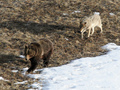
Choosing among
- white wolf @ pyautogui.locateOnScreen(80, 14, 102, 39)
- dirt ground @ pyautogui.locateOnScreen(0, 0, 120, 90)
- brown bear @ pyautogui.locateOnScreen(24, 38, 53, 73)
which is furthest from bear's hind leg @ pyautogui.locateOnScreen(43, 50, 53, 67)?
white wolf @ pyautogui.locateOnScreen(80, 14, 102, 39)

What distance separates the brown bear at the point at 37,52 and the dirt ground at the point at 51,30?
1.58ft

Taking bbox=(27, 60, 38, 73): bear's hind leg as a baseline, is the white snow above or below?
below

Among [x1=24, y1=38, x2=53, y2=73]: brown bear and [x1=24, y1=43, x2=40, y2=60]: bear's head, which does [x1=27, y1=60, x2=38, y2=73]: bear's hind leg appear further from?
[x1=24, y1=43, x2=40, y2=60]: bear's head

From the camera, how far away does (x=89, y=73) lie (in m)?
11.1

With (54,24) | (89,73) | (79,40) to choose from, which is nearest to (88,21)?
(79,40)

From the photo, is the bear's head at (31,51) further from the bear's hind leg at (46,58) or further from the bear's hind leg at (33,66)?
the bear's hind leg at (46,58)

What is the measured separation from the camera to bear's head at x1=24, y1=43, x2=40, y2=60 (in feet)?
31.7

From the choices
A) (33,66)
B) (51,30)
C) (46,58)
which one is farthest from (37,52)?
(51,30)

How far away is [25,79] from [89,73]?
3.22m

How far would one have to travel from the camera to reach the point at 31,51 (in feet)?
32.2

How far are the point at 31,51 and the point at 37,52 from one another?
1.36ft

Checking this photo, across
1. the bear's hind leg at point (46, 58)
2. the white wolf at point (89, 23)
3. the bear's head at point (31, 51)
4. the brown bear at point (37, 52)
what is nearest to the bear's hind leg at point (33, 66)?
the brown bear at point (37, 52)

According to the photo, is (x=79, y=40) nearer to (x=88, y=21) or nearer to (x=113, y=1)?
(x=88, y=21)

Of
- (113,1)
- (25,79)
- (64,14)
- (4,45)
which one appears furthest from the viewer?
(113,1)
